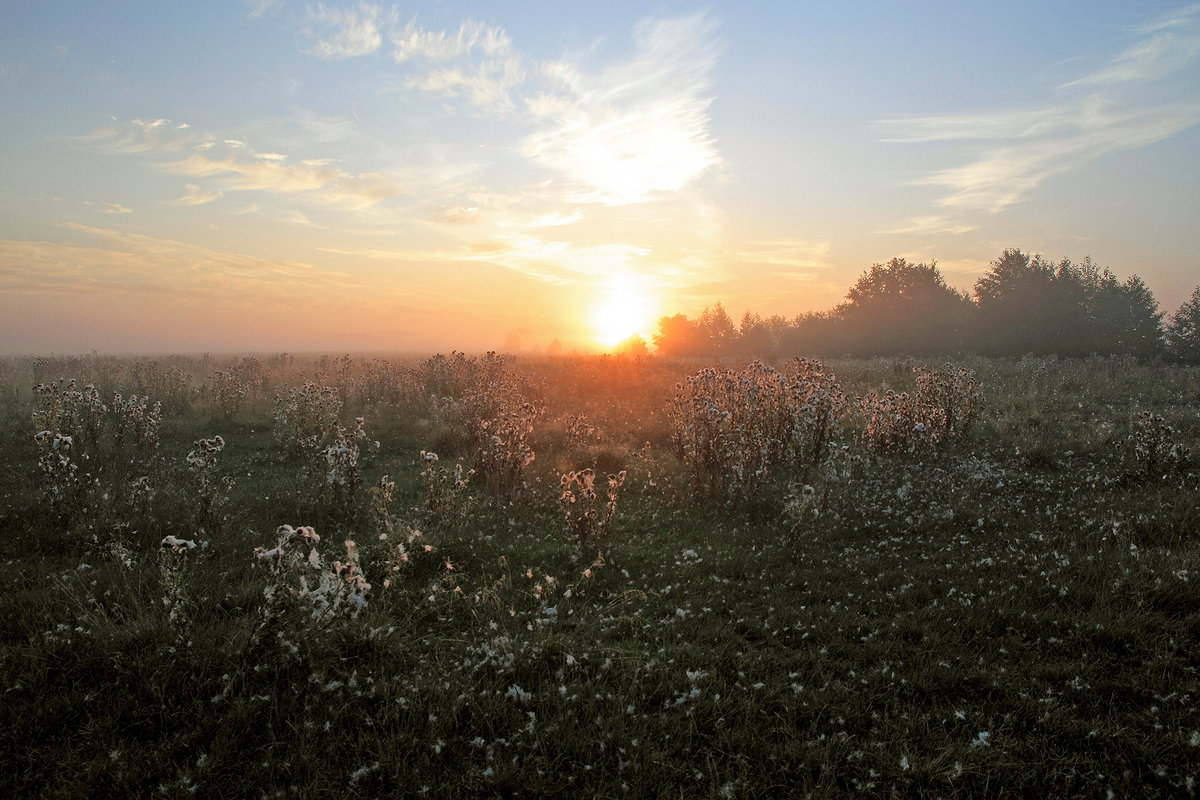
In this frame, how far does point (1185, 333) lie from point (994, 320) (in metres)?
11.7

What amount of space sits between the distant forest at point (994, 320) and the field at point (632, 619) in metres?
37.3

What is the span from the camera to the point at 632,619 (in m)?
6.06

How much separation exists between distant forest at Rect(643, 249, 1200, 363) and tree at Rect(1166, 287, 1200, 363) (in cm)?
6

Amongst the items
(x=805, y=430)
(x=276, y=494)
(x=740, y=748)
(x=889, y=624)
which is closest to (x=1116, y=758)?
(x=889, y=624)

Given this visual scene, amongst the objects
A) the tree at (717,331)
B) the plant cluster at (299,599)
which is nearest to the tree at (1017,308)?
the tree at (717,331)

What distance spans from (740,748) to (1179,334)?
56.4 meters

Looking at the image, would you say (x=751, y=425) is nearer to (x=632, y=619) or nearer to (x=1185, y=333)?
(x=632, y=619)

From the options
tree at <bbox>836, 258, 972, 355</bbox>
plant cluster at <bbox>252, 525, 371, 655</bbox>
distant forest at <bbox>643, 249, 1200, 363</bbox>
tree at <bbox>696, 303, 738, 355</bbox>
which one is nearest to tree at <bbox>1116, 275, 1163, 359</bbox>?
distant forest at <bbox>643, 249, 1200, 363</bbox>

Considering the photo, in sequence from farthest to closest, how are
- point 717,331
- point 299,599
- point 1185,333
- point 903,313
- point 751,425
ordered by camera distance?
point 717,331 < point 903,313 < point 1185,333 < point 751,425 < point 299,599

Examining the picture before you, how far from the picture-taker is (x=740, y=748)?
4234 mm

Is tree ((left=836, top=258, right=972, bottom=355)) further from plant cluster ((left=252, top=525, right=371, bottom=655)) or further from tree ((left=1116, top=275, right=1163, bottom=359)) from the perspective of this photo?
plant cluster ((left=252, top=525, right=371, bottom=655))

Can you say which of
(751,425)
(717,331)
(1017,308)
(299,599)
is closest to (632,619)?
(299,599)

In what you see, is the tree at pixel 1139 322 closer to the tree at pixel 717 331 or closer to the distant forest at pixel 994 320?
the distant forest at pixel 994 320

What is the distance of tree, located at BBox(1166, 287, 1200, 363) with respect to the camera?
37.8m
